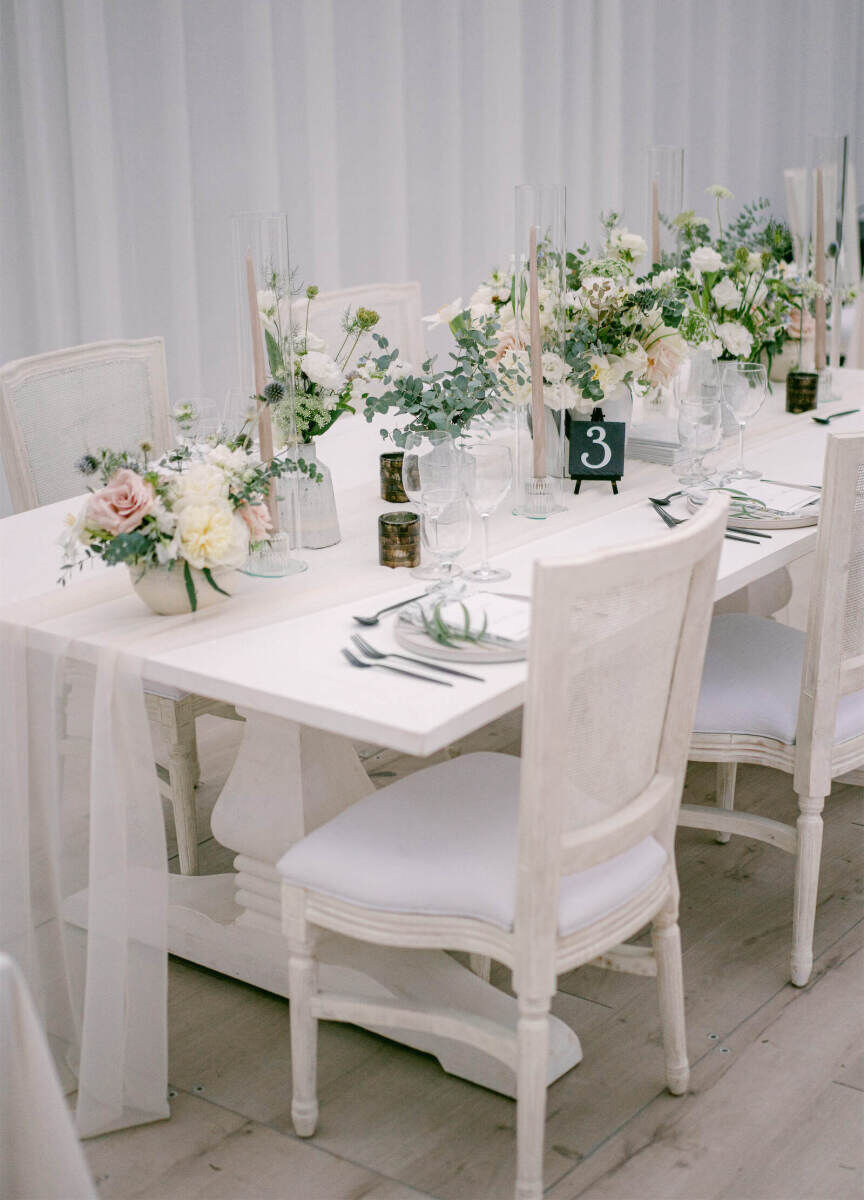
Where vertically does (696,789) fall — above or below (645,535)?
below

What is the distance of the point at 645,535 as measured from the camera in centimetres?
232

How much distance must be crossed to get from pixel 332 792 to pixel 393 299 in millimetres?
1885

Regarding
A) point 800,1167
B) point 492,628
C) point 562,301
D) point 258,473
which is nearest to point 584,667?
point 492,628

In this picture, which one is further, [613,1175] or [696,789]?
[696,789]

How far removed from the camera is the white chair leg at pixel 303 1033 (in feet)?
6.12

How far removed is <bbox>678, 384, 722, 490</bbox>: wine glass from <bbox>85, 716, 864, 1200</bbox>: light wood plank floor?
822mm

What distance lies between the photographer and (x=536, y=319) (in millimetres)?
2461

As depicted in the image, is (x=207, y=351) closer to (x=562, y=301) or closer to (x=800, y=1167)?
(x=562, y=301)

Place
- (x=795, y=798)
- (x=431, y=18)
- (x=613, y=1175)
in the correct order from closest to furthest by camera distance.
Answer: (x=613, y=1175)
(x=795, y=798)
(x=431, y=18)

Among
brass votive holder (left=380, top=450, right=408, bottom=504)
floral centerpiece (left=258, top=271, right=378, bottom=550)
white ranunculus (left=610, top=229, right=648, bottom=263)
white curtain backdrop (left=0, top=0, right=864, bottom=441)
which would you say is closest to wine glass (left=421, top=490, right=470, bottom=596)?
floral centerpiece (left=258, top=271, right=378, bottom=550)

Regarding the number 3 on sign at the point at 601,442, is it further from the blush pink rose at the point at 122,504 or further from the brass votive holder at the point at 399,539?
the blush pink rose at the point at 122,504

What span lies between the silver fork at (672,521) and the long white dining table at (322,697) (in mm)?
16

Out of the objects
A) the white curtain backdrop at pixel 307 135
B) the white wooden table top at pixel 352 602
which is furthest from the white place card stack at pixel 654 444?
the white curtain backdrop at pixel 307 135

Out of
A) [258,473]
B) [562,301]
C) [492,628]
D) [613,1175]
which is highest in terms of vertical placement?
[562,301]
